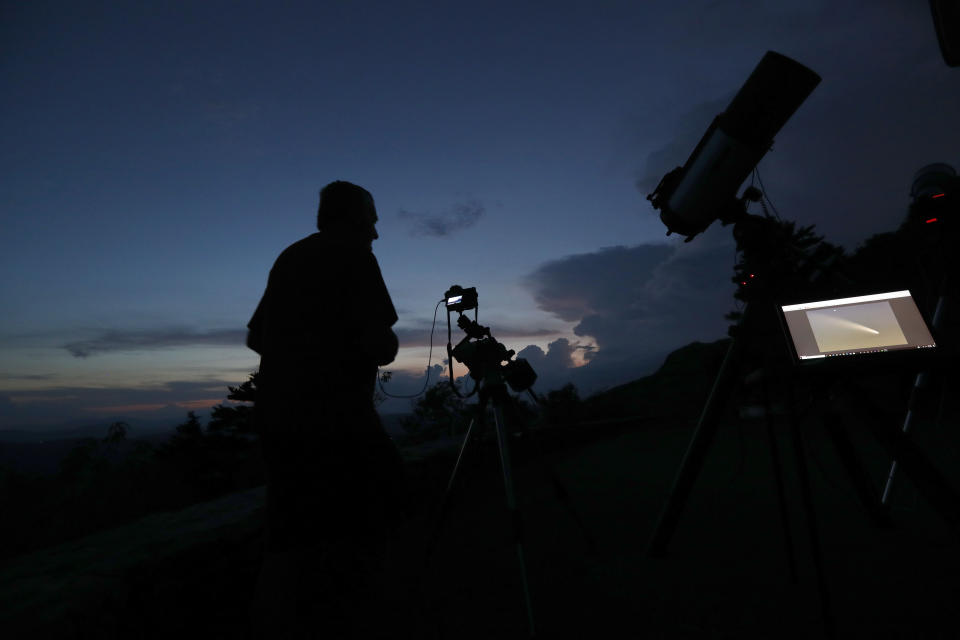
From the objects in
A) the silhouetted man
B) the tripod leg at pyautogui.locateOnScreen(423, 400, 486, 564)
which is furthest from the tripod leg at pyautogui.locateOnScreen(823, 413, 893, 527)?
the silhouetted man

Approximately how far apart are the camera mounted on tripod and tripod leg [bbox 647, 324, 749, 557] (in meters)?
0.93

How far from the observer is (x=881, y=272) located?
8.37 m

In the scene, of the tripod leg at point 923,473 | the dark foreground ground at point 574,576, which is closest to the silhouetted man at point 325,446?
the dark foreground ground at point 574,576

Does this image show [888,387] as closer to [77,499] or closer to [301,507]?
[301,507]

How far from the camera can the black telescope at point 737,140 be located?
1.92 m

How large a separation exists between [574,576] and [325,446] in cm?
167

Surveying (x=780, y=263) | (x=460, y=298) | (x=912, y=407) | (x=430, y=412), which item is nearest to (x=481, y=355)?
(x=460, y=298)

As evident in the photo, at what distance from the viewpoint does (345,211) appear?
5.45ft

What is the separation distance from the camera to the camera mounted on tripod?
237 centimetres

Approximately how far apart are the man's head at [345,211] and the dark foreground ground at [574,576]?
142 centimetres

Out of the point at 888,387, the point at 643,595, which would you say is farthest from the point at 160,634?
the point at 888,387

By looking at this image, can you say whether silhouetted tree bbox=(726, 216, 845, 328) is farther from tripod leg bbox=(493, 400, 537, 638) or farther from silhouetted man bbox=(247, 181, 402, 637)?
silhouetted man bbox=(247, 181, 402, 637)

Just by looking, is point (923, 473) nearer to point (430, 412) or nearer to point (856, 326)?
point (856, 326)

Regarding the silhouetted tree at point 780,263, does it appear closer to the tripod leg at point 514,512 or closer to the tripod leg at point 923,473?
the tripod leg at point 923,473
